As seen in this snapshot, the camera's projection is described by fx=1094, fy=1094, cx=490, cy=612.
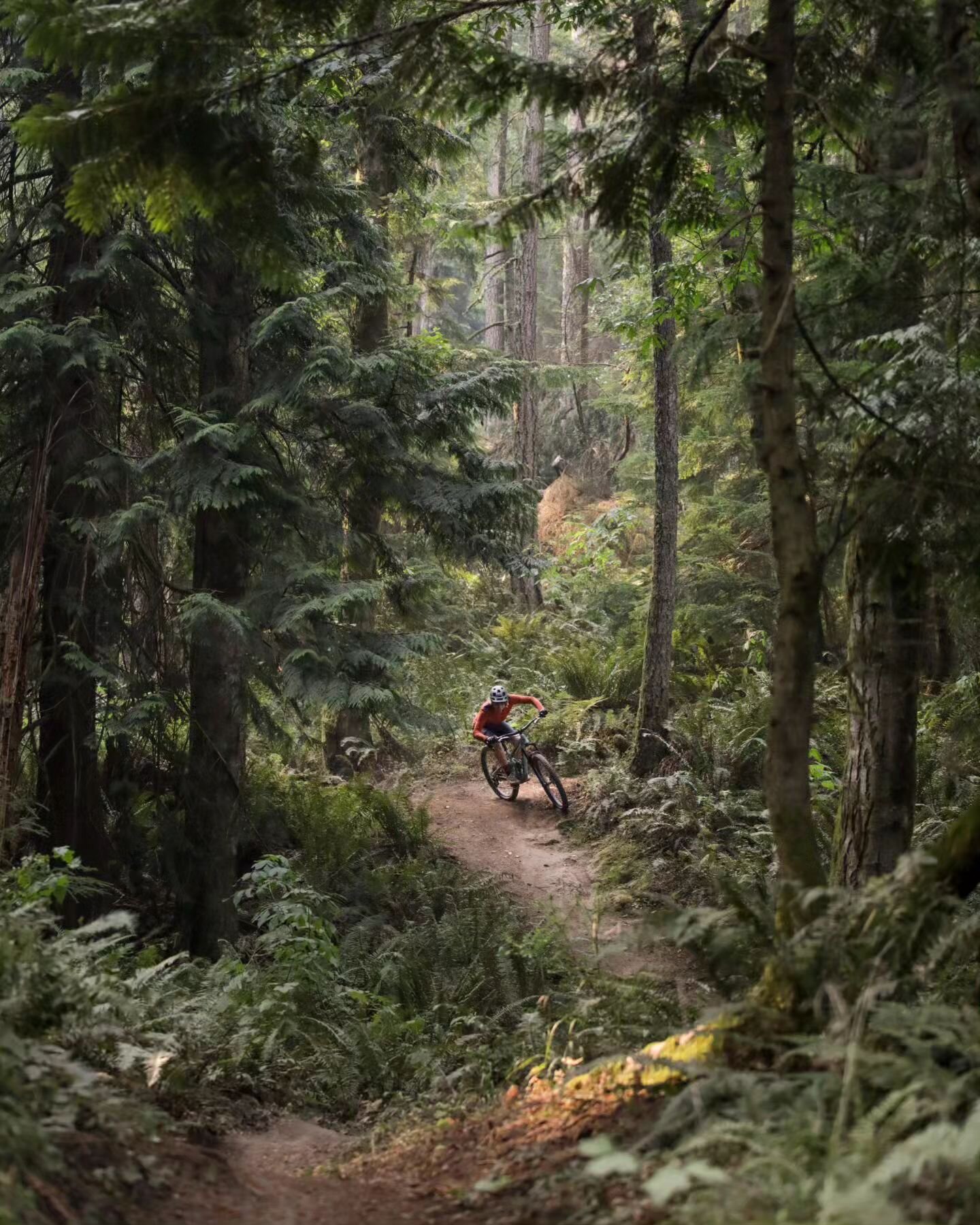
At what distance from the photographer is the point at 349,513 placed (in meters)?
12.3

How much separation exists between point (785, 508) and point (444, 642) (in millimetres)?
7573

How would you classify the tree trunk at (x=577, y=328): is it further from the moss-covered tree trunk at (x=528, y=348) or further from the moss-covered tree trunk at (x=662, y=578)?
the moss-covered tree trunk at (x=662, y=578)

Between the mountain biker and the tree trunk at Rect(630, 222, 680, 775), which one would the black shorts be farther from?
the tree trunk at Rect(630, 222, 680, 775)

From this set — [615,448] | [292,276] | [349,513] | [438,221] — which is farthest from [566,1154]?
[615,448]

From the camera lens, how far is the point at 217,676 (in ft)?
37.8

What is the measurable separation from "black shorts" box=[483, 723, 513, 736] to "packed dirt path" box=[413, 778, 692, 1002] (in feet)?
3.70

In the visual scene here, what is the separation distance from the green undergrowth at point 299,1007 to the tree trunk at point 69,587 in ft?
2.57

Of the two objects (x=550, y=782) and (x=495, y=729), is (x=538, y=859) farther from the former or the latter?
(x=495, y=729)

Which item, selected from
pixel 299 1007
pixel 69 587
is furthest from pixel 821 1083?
pixel 69 587

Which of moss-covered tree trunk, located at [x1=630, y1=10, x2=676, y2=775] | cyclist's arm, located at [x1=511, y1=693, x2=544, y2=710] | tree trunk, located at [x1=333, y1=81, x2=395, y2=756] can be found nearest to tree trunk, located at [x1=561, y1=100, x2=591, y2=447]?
tree trunk, located at [x1=333, y1=81, x2=395, y2=756]

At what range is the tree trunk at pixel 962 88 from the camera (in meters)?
5.00

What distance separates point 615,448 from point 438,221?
13.6 metres

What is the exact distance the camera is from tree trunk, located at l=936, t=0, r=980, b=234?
500 centimetres

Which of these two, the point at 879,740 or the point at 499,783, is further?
the point at 499,783
